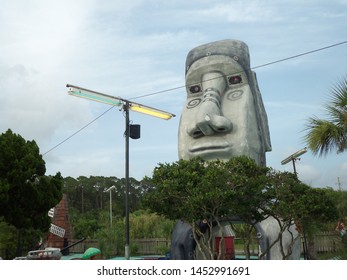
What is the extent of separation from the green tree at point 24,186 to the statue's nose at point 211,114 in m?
7.33

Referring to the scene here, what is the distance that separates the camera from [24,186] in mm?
18984

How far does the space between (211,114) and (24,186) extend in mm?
8379

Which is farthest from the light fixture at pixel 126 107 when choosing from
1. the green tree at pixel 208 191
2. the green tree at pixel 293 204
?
the green tree at pixel 293 204

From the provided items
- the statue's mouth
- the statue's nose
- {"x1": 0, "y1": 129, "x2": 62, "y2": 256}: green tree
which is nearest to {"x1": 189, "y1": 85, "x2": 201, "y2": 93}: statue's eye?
the statue's nose

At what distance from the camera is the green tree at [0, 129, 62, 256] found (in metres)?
18.6

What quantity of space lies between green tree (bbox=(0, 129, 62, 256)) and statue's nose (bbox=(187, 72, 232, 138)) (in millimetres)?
7334

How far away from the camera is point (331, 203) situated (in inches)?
488

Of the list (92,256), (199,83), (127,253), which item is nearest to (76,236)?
(199,83)

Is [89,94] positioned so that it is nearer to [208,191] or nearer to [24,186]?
[208,191]

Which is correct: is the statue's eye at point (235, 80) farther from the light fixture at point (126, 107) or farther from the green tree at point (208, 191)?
the green tree at point (208, 191)

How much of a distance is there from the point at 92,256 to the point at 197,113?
8.47 meters

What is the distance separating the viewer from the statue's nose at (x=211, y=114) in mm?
14263

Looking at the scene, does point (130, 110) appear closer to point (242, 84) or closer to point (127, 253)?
point (127, 253)

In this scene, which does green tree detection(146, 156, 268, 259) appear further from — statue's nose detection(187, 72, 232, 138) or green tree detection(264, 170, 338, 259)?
statue's nose detection(187, 72, 232, 138)
